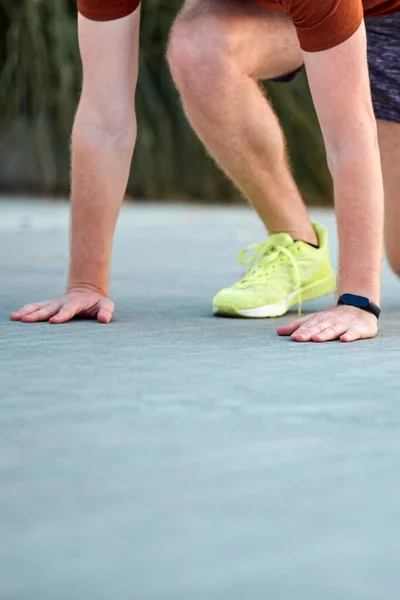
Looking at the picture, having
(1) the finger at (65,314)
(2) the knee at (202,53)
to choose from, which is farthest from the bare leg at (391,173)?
(1) the finger at (65,314)

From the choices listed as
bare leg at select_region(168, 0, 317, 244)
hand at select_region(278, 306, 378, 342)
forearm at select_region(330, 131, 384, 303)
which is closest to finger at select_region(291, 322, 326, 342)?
hand at select_region(278, 306, 378, 342)

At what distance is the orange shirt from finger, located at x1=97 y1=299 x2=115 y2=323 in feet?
1.84

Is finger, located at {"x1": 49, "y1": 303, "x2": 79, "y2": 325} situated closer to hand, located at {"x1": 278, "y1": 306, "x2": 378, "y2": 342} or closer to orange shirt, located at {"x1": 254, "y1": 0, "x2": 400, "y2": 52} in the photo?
hand, located at {"x1": 278, "y1": 306, "x2": 378, "y2": 342}

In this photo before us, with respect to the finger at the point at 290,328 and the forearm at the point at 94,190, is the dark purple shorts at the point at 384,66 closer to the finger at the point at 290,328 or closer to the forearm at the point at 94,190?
the forearm at the point at 94,190

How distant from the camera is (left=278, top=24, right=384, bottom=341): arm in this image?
1855 millimetres

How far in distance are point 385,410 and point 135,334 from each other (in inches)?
26.8

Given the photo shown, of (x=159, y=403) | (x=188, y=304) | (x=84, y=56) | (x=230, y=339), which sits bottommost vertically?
(x=188, y=304)

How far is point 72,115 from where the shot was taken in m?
6.70

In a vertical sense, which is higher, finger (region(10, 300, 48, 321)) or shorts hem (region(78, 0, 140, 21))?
shorts hem (region(78, 0, 140, 21))

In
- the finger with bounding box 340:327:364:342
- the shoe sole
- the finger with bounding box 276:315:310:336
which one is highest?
the finger with bounding box 340:327:364:342

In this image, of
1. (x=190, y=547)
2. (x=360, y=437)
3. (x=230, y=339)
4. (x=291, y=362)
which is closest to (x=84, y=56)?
(x=230, y=339)

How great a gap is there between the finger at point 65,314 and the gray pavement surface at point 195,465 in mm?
74

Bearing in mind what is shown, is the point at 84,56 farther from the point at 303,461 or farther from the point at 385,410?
the point at 303,461

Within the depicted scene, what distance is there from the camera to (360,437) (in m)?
1.18
